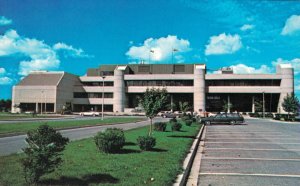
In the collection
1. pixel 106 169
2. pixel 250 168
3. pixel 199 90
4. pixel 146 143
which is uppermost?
pixel 199 90

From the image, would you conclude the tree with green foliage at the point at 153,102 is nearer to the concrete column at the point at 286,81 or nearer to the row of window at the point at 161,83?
the row of window at the point at 161,83

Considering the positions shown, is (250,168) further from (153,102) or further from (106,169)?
(153,102)

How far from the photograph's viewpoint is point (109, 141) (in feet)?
42.3

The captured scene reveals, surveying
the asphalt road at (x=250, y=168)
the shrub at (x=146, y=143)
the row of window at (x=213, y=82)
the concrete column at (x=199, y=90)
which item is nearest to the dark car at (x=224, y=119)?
the asphalt road at (x=250, y=168)

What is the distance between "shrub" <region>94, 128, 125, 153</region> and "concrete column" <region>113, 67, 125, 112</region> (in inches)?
3507

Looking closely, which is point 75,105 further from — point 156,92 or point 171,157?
point 171,157

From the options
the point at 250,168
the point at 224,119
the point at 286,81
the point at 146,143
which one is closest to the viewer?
the point at 250,168

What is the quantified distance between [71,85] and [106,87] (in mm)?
11410

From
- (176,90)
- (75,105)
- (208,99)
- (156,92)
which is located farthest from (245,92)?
(156,92)

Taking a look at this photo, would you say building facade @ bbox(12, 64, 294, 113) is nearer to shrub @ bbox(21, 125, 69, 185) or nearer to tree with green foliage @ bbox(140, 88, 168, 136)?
tree with green foliage @ bbox(140, 88, 168, 136)

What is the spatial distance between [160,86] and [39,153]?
8795 cm

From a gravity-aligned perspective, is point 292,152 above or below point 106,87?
below

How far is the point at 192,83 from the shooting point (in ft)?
333

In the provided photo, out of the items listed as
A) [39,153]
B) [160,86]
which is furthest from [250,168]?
[160,86]
